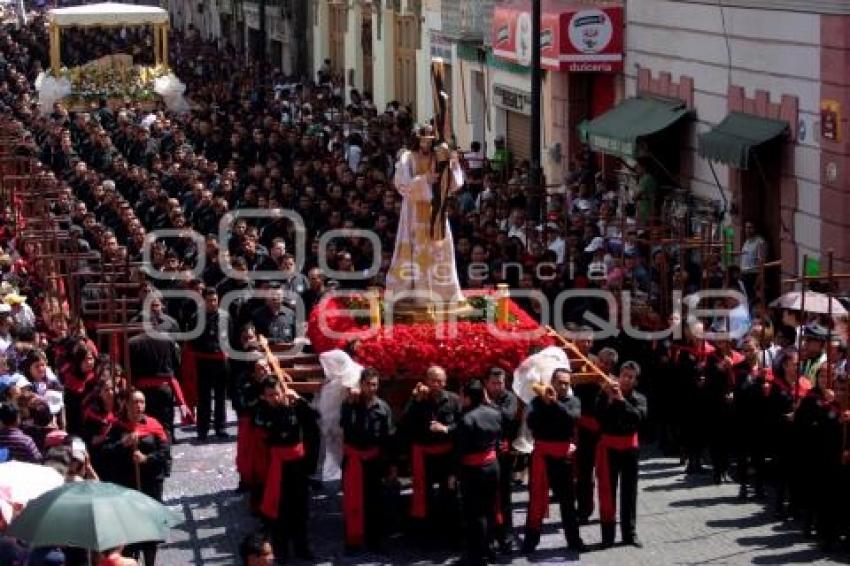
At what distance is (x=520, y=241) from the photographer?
2389 cm

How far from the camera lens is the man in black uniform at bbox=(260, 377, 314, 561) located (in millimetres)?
15688

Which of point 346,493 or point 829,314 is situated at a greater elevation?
point 829,314

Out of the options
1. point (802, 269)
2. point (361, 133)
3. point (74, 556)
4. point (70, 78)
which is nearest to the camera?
point (74, 556)

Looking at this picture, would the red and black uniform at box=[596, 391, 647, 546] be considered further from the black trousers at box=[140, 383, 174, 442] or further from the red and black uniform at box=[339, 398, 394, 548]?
the black trousers at box=[140, 383, 174, 442]

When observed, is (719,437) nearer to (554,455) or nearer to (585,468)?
(585,468)

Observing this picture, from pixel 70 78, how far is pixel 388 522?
1029 inches

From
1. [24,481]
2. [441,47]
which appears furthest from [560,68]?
[24,481]

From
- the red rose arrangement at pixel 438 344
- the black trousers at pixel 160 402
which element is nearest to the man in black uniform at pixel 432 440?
the red rose arrangement at pixel 438 344

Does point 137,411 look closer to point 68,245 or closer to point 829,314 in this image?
point 829,314

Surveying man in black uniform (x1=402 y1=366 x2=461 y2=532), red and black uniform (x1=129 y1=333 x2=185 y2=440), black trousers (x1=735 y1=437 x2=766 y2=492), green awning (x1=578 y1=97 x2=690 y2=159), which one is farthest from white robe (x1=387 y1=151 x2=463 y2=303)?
green awning (x1=578 y1=97 x2=690 y2=159)

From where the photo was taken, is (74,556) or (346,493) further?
(346,493)

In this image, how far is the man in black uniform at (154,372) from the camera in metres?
18.2

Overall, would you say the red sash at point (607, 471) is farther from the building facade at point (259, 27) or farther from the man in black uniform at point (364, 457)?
the building facade at point (259, 27)

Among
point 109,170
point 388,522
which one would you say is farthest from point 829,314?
point 109,170
